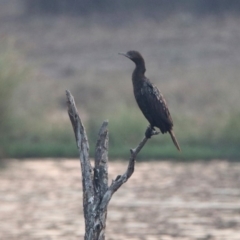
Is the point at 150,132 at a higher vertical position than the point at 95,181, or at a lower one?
higher

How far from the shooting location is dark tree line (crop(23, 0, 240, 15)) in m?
38.5

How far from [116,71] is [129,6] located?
24.0 feet

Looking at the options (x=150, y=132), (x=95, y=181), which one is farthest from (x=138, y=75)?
(x=95, y=181)

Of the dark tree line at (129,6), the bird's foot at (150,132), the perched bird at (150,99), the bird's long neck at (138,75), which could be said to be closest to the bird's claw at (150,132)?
the bird's foot at (150,132)

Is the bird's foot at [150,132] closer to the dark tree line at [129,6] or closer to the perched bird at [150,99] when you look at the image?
the perched bird at [150,99]

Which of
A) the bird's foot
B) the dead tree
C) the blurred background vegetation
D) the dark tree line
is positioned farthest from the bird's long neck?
the dark tree line

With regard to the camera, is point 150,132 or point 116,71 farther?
point 116,71

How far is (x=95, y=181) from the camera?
8500 millimetres

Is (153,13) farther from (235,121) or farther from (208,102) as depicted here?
(235,121)

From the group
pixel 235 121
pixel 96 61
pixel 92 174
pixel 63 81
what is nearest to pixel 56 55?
pixel 96 61

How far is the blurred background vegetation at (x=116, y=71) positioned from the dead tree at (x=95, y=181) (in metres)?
11.6

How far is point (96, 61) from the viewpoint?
33.9 m

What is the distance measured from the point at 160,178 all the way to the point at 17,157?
3571 millimetres

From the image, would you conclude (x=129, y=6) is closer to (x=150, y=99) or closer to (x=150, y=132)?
(x=150, y=99)
